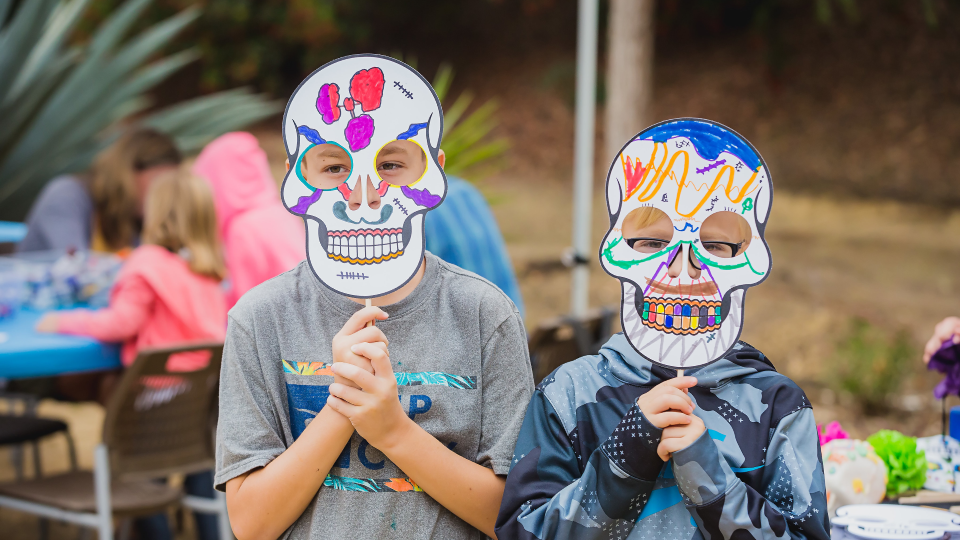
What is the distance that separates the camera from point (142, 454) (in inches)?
120

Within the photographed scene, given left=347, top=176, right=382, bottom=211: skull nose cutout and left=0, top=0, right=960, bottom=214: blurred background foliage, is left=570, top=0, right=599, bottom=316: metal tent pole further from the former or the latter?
left=0, top=0, right=960, bottom=214: blurred background foliage

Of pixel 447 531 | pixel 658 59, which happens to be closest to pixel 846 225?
pixel 658 59

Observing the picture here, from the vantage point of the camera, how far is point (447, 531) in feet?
4.31

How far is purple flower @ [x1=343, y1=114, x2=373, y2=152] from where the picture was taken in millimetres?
1318

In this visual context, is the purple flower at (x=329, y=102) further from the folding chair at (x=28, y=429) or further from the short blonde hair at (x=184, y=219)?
the folding chair at (x=28, y=429)

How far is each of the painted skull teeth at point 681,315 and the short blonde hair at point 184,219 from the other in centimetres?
241

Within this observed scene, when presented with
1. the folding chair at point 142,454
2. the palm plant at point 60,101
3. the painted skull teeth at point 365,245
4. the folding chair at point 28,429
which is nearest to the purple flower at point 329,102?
the painted skull teeth at point 365,245

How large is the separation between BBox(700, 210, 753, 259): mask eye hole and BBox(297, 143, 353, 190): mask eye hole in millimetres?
550

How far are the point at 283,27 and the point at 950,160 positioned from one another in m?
10.4

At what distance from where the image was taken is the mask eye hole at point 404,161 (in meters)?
1.34

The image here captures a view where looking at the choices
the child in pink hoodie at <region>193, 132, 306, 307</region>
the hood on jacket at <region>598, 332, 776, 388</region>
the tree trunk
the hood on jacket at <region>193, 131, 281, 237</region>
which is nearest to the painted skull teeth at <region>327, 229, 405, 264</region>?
the hood on jacket at <region>598, 332, 776, 388</region>

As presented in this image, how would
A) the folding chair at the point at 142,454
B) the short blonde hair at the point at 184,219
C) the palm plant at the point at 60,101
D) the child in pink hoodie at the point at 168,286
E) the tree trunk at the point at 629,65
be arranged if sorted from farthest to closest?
the tree trunk at the point at 629,65 < the palm plant at the point at 60,101 < the short blonde hair at the point at 184,219 < the child in pink hoodie at the point at 168,286 < the folding chair at the point at 142,454

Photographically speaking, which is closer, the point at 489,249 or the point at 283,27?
the point at 489,249

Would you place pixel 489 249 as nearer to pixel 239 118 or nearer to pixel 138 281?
pixel 138 281
